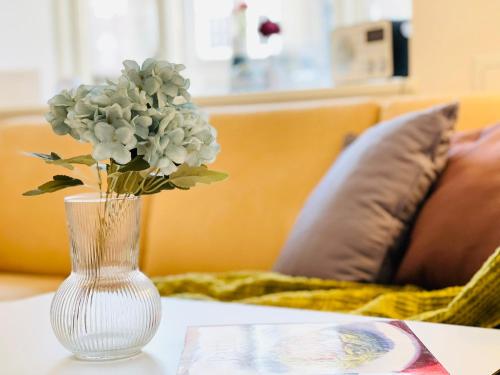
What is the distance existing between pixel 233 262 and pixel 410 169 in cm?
62

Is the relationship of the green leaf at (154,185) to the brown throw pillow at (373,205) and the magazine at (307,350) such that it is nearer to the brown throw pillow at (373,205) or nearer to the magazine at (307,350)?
the magazine at (307,350)

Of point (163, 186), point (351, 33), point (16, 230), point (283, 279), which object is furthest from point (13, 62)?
point (163, 186)

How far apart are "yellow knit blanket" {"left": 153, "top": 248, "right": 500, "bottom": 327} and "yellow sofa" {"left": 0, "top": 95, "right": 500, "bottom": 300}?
13.6 inches

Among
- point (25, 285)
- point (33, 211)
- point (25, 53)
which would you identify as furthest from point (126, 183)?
point (25, 53)

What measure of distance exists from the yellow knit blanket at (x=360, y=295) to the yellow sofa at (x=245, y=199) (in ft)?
1.13

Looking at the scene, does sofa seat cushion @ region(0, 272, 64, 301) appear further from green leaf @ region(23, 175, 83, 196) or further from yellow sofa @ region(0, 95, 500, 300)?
green leaf @ region(23, 175, 83, 196)

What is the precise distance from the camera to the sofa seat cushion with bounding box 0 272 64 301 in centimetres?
202

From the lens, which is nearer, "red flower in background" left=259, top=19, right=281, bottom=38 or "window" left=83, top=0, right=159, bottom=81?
"red flower in background" left=259, top=19, right=281, bottom=38

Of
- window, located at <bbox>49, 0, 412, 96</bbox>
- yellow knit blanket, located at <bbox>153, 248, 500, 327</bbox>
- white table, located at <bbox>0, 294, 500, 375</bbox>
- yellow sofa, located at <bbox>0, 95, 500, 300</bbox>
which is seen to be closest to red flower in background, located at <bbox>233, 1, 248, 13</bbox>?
window, located at <bbox>49, 0, 412, 96</bbox>

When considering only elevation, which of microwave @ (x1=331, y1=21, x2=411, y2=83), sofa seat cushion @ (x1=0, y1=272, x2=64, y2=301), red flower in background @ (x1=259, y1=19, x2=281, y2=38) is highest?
red flower in background @ (x1=259, y1=19, x2=281, y2=38)

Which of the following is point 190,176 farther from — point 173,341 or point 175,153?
point 173,341

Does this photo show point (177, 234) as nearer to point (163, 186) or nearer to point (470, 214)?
point (470, 214)

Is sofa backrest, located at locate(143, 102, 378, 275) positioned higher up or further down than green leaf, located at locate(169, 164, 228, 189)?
further down

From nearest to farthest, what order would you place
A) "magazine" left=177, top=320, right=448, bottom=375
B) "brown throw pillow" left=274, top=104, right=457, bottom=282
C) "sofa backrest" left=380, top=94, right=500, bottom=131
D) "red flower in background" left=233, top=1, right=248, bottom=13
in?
"magazine" left=177, top=320, right=448, bottom=375 → "brown throw pillow" left=274, top=104, right=457, bottom=282 → "sofa backrest" left=380, top=94, right=500, bottom=131 → "red flower in background" left=233, top=1, right=248, bottom=13
